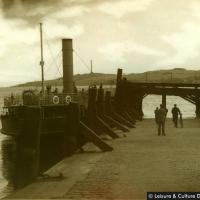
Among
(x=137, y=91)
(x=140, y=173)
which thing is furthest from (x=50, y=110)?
(x=140, y=173)

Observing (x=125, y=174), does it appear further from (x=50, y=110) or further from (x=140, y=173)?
(x=50, y=110)

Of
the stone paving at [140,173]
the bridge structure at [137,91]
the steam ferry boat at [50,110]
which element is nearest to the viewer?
the stone paving at [140,173]

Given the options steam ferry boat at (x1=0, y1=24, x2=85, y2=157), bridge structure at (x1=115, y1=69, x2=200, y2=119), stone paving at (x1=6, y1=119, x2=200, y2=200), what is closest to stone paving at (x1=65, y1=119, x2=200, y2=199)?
stone paving at (x1=6, y1=119, x2=200, y2=200)

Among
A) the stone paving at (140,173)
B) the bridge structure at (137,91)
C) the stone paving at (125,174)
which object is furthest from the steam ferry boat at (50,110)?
the stone paving at (125,174)

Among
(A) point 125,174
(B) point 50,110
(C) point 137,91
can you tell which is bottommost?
(A) point 125,174

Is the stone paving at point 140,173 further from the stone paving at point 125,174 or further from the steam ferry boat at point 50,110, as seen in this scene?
the steam ferry boat at point 50,110

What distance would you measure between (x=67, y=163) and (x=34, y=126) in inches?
99.0

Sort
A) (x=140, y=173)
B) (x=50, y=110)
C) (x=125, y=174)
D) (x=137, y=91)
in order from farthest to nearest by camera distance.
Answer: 1. (x=137, y=91)
2. (x=50, y=110)
3. (x=140, y=173)
4. (x=125, y=174)

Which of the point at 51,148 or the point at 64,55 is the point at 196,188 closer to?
the point at 51,148

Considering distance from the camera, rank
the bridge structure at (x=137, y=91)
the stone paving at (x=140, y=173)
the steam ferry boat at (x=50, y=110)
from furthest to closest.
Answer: the bridge structure at (x=137, y=91), the steam ferry boat at (x=50, y=110), the stone paving at (x=140, y=173)

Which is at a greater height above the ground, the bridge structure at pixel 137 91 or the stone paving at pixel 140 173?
the bridge structure at pixel 137 91

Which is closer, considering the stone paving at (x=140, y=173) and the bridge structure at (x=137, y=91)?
the stone paving at (x=140, y=173)

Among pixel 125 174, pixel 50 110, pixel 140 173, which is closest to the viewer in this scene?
pixel 125 174

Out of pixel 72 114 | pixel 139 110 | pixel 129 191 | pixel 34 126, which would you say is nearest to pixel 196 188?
pixel 129 191
